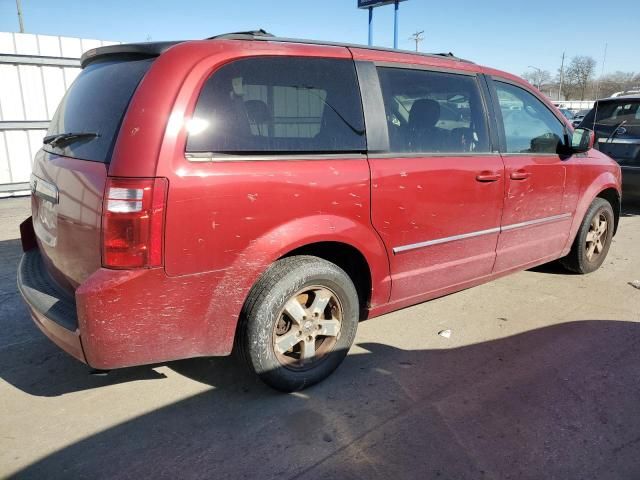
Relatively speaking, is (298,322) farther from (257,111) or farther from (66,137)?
(66,137)

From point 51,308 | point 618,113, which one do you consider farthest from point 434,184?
point 618,113

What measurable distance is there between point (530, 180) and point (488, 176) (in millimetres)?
558

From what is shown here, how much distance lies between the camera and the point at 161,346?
2.40 metres

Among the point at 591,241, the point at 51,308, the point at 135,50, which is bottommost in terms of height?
the point at 591,241

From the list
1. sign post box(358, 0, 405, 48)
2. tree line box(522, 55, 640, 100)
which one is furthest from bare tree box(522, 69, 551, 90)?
sign post box(358, 0, 405, 48)

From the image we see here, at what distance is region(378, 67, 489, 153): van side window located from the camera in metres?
3.12

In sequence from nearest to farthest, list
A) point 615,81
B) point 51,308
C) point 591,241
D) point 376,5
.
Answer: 1. point 51,308
2. point 591,241
3. point 376,5
4. point 615,81

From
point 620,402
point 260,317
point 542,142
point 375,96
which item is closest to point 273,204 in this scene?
point 260,317

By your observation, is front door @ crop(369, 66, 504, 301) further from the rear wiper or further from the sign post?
the sign post

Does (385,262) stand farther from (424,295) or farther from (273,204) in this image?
(273,204)

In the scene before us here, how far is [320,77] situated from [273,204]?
2.66ft

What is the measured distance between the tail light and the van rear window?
0.69 feet

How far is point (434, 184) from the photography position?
3223mm

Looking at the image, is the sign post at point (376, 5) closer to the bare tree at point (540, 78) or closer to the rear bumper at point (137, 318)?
the rear bumper at point (137, 318)
